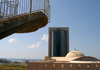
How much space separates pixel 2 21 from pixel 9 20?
33 centimetres

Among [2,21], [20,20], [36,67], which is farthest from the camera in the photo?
[36,67]

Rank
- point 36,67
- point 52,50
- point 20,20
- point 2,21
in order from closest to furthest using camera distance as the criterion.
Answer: point 2,21 < point 20,20 < point 36,67 < point 52,50

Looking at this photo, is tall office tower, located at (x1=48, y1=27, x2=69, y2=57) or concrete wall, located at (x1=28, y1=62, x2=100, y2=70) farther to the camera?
tall office tower, located at (x1=48, y1=27, x2=69, y2=57)

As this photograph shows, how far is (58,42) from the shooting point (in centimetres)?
7125

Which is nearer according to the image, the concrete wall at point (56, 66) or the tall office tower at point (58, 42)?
the concrete wall at point (56, 66)

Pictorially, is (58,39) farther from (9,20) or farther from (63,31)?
(9,20)

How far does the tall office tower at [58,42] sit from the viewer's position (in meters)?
70.4

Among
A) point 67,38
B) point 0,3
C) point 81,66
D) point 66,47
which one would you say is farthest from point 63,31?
point 0,3

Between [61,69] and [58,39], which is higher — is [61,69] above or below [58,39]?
below

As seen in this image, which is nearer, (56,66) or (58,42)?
(56,66)

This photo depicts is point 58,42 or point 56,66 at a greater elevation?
point 58,42

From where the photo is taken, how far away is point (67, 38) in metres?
73.2

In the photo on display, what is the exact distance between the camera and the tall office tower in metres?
70.4

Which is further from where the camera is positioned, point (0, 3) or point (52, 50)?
point (52, 50)
